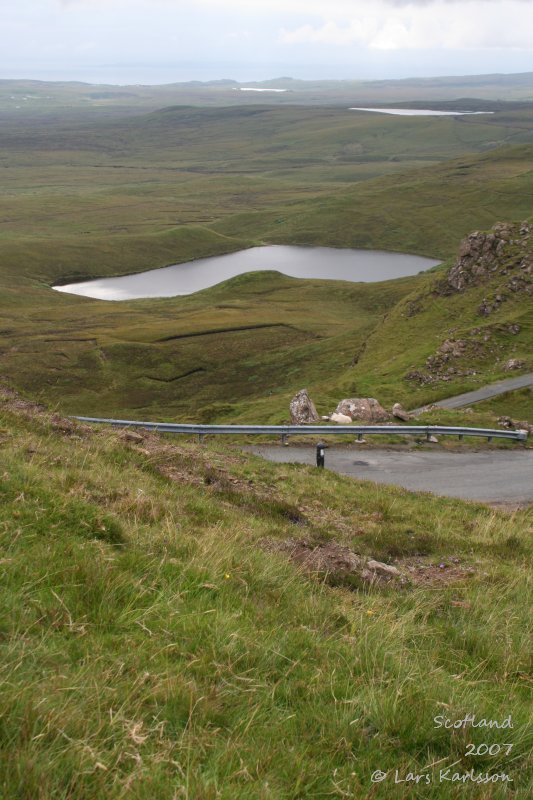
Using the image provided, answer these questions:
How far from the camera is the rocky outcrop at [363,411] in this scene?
106ft

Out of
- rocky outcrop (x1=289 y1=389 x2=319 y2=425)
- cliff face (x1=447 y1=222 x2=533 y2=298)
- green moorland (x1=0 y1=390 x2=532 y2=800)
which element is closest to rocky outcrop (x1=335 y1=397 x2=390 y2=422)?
rocky outcrop (x1=289 y1=389 x2=319 y2=425)

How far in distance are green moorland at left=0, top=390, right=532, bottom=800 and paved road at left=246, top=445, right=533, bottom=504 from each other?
1162 cm

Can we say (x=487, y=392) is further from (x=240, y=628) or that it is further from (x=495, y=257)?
(x=240, y=628)

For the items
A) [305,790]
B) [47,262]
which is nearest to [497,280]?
[305,790]

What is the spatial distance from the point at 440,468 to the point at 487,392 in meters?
14.9

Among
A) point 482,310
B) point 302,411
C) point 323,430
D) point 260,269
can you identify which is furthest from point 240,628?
point 260,269

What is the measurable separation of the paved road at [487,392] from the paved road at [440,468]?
350 inches

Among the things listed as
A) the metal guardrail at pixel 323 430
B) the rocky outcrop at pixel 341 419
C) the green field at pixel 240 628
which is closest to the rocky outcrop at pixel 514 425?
the metal guardrail at pixel 323 430

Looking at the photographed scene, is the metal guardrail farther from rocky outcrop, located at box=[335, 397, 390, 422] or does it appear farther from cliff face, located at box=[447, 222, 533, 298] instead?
cliff face, located at box=[447, 222, 533, 298]

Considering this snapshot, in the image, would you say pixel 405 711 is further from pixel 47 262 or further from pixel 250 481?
pixel 47 262

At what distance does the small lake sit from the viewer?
126 meters

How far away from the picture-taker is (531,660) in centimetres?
725

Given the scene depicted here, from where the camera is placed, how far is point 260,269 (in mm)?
137500

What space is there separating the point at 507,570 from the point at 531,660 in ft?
16.2
